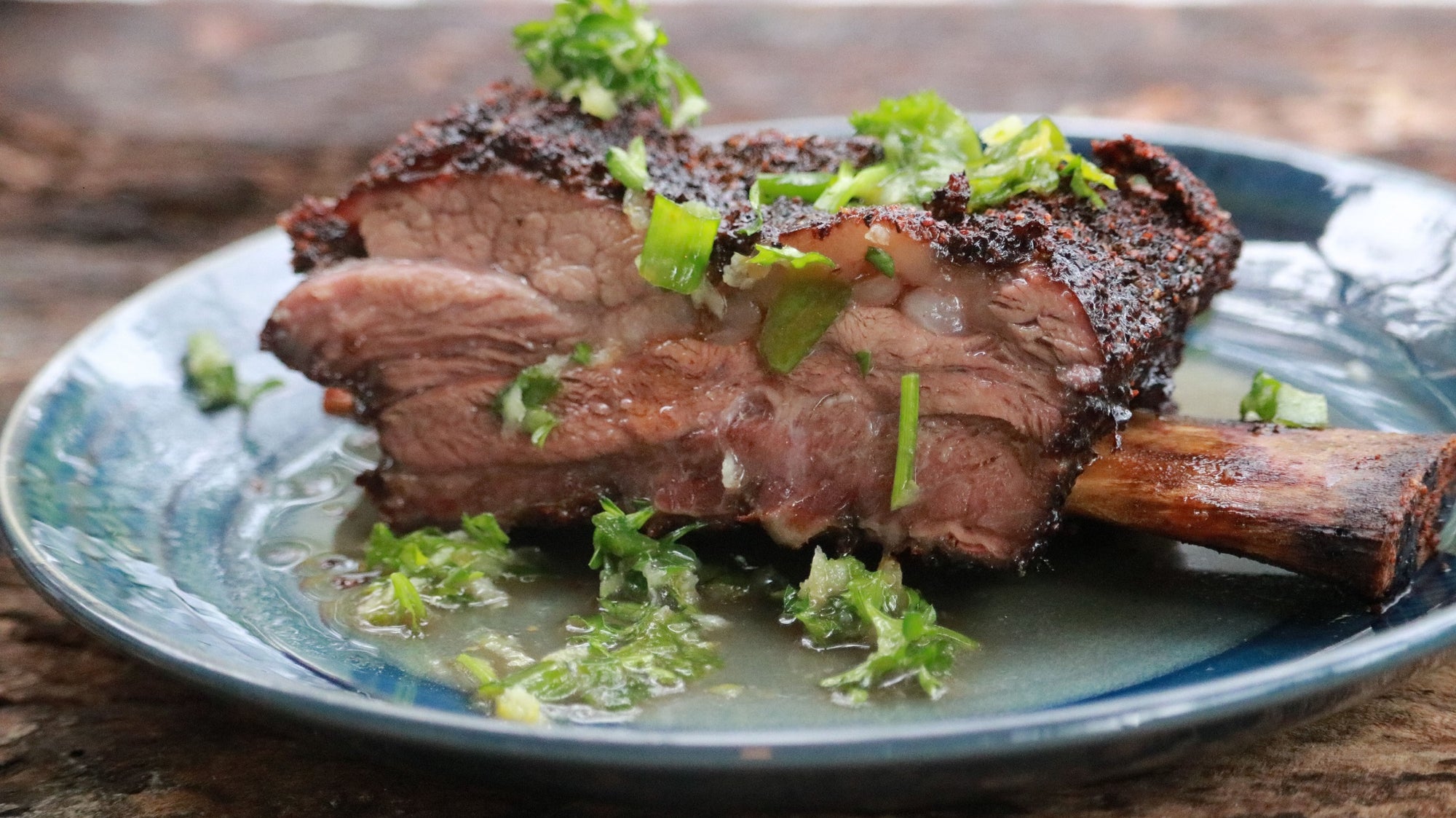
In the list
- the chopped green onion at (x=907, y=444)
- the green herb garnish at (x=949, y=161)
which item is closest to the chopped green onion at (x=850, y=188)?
the green herb garnish at (x=949, y=161)

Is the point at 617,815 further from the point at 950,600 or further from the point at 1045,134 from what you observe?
the point at 1045,134

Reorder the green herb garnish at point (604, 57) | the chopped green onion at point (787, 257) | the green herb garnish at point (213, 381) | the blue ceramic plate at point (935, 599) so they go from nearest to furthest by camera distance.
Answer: the blue ceramic plate at point (935, 599), the chopped green onion at point (787, 257), the green herb garnish at point (604, 57), the green herb garnish at point (213, 381)

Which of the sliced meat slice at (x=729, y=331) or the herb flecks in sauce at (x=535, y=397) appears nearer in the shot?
the sliced meat slice at (x=729, y=331)

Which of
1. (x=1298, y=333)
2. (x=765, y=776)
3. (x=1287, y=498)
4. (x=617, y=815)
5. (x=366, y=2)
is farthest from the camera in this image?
(x=366, y=2)

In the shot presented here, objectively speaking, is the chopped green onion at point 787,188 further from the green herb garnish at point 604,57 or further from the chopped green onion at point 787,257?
the green herb garnish at point 604,57

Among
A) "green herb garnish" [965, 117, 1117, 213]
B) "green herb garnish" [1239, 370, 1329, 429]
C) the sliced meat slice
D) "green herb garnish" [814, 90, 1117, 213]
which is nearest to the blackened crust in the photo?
the sliced meat slice

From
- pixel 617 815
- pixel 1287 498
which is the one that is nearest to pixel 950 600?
pixel 1287 498

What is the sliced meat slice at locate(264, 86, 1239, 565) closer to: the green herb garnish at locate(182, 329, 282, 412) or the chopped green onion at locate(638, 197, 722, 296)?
the chopped green onion at locate(638, 197, 722, 296)
